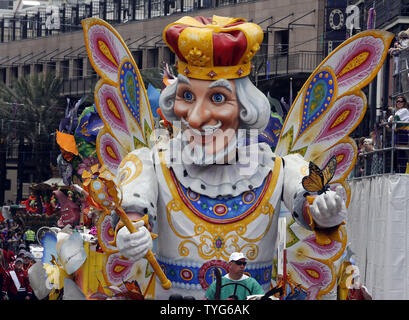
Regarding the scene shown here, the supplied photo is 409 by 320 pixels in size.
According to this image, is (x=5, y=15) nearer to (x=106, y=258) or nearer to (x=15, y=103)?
(x=15, y=103)

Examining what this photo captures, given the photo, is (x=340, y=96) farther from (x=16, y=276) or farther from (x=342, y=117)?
(x=16, y=276)

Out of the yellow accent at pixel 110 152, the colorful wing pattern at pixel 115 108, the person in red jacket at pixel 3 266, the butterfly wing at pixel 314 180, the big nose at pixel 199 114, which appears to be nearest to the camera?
the butterfly wing at pixel 314 180

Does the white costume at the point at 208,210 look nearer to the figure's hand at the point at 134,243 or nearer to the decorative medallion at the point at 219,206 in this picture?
the decorative medallion at the point at 219,206

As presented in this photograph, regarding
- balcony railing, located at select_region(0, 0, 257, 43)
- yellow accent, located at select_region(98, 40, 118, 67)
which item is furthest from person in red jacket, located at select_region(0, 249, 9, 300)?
balcony railing, located at select_region(0, 0, 257, 43)

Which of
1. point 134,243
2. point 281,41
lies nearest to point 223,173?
point 134,243

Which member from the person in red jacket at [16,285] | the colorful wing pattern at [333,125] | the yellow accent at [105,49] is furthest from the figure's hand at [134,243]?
the person in red jacket at [16,285]

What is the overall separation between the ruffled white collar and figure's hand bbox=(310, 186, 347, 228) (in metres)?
0.84

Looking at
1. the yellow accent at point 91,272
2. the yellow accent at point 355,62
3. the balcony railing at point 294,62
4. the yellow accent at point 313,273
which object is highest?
the balcony railing at point 294,62

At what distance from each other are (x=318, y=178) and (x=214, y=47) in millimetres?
1363

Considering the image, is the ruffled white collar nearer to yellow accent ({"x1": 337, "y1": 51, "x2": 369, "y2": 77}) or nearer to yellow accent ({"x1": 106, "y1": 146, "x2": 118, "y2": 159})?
yellow accent ({"x1": 106, "y1": 146, "x2": 118, "y2": 159})

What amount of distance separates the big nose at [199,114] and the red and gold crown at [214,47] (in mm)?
200

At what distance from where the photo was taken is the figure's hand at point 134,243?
698cm

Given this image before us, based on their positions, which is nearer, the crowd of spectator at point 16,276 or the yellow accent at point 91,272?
the yellow accent at point 91,272

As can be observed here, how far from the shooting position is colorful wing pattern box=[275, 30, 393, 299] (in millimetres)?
8297
